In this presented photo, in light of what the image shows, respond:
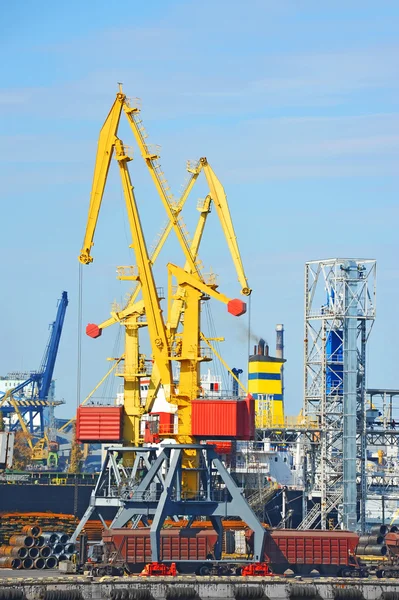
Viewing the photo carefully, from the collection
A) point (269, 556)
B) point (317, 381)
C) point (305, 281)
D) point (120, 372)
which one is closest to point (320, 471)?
point (317, 381)

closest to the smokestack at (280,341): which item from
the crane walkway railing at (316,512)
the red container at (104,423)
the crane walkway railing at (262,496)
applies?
the crane walkway railing at (262,496)

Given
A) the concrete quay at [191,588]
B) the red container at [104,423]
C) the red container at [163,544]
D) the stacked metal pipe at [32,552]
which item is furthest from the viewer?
the red container at [104,423]

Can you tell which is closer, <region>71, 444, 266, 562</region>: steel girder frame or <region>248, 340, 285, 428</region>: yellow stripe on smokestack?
<region>71, 444, 266, 562</region>: steel girder frame

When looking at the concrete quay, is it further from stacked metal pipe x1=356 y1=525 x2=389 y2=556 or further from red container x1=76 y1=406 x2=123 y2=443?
red container x1=76 y1=406 x2=123 y2=443

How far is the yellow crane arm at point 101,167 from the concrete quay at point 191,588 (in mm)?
24942

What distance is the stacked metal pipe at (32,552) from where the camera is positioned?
83.5 metres

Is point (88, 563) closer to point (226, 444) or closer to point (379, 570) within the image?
point (379, 570)

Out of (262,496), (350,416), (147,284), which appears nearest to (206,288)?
(147,284)

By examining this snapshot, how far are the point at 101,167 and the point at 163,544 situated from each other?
2548 cm

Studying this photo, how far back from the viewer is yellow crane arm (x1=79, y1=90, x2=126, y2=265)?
90562 mm

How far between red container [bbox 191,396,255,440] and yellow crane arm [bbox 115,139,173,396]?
4329 mm

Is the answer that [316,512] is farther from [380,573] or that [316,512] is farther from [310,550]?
[380,573]

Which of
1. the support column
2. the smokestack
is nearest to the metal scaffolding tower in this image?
the support column

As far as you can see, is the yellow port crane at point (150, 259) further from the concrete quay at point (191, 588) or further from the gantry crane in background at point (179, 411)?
the concrete quay at point (191, 588)
